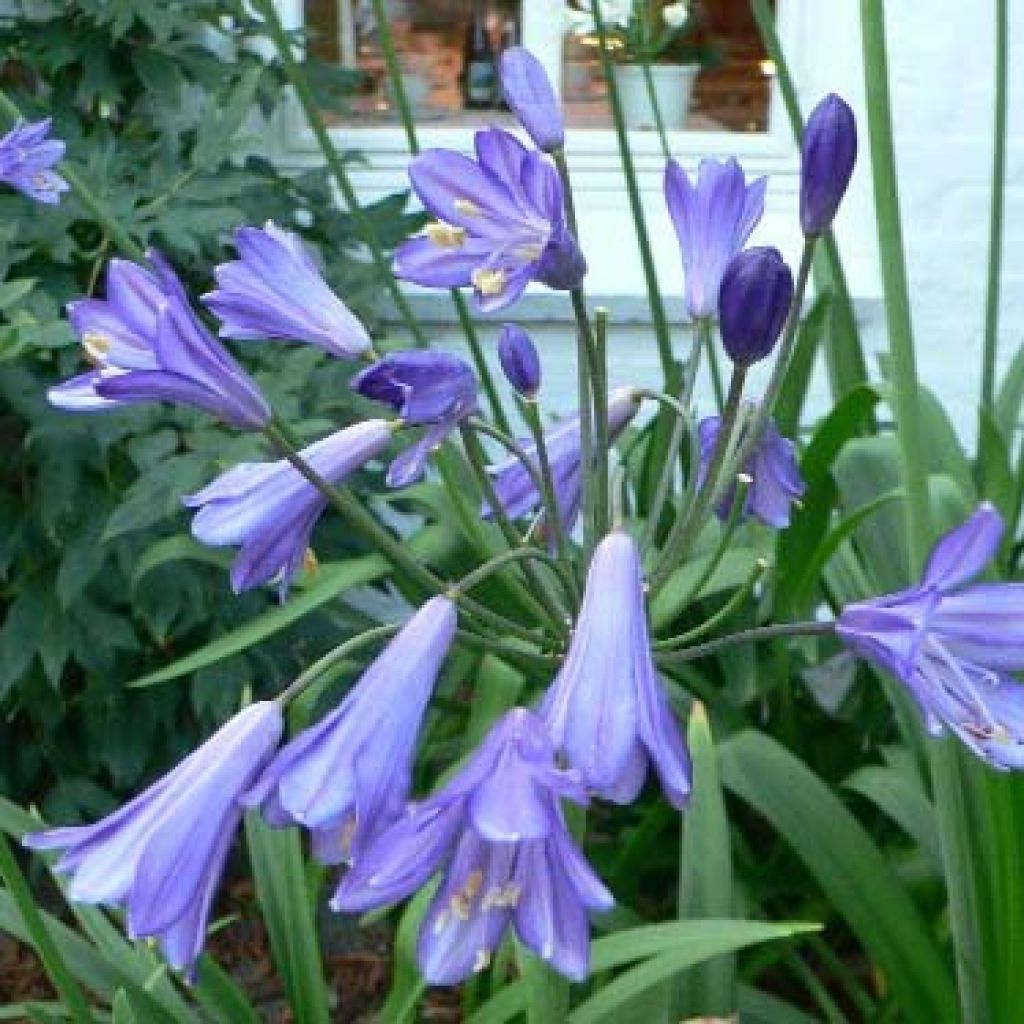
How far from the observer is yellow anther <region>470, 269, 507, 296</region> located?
1.01m

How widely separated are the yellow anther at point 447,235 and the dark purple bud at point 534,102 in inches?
3.6

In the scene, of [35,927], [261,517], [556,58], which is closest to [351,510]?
[261,517]

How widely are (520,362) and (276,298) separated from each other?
169mm

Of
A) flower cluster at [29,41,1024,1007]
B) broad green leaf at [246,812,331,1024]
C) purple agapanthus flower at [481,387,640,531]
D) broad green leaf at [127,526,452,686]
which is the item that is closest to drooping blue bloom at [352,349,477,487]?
flower cluster at [29,41,1024,1007]

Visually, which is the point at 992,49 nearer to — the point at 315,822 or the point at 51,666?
the point at 51,666

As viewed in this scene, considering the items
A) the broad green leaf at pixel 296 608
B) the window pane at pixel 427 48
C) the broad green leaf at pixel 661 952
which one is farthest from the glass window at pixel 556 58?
the broad green leaf at pixel 661 952

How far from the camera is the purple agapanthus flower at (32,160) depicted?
64.0 inches

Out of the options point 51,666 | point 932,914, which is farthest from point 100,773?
point 932,914

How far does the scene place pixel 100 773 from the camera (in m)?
2.89

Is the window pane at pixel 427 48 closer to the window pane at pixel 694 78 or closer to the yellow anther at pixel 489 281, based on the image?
the window pane at pixel 694 78

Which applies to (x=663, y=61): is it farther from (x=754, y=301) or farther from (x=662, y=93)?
(x=754, y=301)

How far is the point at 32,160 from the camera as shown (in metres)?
1.68

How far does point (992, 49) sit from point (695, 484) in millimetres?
2720

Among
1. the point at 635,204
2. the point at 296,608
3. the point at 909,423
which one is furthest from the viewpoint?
the point at 635,204
